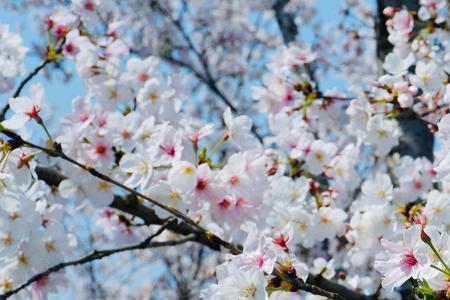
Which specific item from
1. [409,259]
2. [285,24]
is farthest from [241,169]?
[285,24]

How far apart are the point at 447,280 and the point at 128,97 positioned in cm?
195

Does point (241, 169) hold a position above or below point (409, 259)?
above

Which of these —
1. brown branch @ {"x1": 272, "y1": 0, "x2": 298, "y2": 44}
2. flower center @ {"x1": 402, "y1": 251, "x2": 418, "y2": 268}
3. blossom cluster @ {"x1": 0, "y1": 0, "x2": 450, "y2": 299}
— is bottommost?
flower center @ {"x1": 402, "y1": 251, "x2": 418, "y2": 268}

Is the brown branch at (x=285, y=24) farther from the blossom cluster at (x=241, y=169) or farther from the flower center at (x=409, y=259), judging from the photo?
the flower center at (x=409, y=259)

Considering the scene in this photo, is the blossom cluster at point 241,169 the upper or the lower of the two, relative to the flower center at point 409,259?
upper

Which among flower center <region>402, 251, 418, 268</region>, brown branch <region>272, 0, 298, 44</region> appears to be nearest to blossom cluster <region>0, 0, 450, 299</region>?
flower center <region>402, 251, 418, 268</region>

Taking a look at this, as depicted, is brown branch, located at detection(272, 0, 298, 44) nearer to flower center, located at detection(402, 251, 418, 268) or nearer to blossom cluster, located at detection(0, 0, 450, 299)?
blossom cluster, located at detection(0, 0, 450, 299)

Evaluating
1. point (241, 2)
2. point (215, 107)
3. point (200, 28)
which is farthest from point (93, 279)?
point (241, 2)

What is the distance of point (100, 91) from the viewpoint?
3.00 meters

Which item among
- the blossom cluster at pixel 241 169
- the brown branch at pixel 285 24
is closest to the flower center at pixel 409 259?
the blossom cluster at pixel 241 169

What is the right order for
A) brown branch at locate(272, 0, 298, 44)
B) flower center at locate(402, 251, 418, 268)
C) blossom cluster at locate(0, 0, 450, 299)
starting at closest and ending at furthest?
1. flower center at locate(402, 251, 418, 268)
2. blossom cluster at locate(0, 0, 450, 299)
3. brown branch at locate(272, 0, 298, 44)

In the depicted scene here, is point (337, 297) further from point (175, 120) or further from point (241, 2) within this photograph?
point (241, 2)

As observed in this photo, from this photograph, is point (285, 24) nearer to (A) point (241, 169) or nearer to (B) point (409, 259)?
(A) point (241, 169)

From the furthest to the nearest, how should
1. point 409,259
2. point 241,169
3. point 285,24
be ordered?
point 285,24, point 241,169, point 409,259
